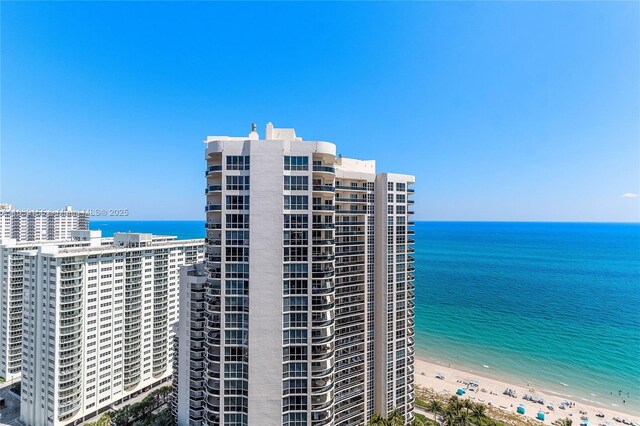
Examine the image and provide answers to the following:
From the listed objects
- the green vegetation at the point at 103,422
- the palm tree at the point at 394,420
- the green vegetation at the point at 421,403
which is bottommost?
the green vegetation at the point at 421,403

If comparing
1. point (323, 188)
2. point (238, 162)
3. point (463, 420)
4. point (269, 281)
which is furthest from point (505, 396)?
point (238, 162)

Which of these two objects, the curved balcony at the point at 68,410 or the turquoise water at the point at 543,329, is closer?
the curved balcony at the point at 68,410

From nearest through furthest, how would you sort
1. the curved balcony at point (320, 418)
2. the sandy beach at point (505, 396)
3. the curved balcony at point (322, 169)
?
the curved balcony at point (320, 418)
the curved balcony at point (322, 169)
the sandy beach at point (505, 396)

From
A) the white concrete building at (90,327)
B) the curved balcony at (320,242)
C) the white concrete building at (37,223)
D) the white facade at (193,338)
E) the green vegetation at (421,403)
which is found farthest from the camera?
the white concrete building at (37,223)

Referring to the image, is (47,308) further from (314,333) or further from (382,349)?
(382,349)

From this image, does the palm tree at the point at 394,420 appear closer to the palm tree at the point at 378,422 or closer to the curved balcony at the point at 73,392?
the palm tree at the point at 378,422

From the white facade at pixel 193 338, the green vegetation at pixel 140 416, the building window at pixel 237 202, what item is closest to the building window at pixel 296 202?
the building window at pixel 237 202

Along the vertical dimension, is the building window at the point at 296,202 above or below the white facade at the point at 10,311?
above

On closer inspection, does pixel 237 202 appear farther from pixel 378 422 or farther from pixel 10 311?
pixel 10 311
